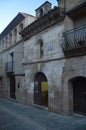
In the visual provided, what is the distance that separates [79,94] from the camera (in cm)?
995

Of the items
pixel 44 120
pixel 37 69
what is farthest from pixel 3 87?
pixel 44 120

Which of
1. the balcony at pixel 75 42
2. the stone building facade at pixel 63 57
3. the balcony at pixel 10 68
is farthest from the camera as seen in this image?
the balcony at pixel 10 68

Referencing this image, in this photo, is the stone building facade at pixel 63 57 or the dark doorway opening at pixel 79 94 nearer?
the stone building facade at pixel 63 57

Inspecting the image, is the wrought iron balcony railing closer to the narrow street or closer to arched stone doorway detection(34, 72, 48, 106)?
arched stone doorway detection(34, 72, 48, 106)

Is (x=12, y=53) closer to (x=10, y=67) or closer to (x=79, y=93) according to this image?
(x=10, y=67)

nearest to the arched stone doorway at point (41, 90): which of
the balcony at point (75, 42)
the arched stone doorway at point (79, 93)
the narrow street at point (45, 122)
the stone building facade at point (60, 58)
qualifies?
the stone building facade at point (60, 58)

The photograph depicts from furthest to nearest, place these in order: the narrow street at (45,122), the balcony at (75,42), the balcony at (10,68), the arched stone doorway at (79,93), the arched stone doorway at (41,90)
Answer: the balcony at (10,68), the arched stone doorway at (41,90), the arched stone doorway at (79,93), the balcony at (75,42), the narrow street at (45,122)

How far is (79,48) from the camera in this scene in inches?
358

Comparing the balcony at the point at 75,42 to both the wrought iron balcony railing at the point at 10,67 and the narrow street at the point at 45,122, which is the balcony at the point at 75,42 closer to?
the narrow street at the point at 45,122

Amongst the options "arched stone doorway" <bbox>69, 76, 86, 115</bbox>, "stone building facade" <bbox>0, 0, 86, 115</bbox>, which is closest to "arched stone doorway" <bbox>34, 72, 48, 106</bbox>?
"stone building facade" <bbox>0, 0, 86, 115</bbox>

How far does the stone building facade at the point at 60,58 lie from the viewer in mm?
9578

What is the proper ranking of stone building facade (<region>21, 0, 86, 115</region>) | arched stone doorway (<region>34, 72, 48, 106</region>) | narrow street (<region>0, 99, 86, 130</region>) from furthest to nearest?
arched stone doorway (<region>34, 72, 48, 106</region>)
stone building facade (<region>21, 0, 86, 115</region>)
narrow street (<region>0, 99, 86, 130</region>)

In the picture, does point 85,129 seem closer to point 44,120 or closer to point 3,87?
point 44,120

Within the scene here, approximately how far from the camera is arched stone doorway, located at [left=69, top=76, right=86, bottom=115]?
9.73m
